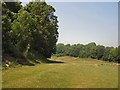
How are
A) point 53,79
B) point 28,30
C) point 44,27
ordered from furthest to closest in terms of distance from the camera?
point 44,27, point 28,30, point 53,79

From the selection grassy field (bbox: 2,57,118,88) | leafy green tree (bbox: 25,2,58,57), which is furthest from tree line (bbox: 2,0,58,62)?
grassy field (bbox: 2,57,118,88)

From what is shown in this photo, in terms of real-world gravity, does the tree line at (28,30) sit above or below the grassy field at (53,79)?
above

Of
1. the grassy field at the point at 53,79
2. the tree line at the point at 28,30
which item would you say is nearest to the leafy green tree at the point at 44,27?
the tree line at the point at 28,30

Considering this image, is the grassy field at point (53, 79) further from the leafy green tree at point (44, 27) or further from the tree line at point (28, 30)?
the leafy green tree at point (44, 27)

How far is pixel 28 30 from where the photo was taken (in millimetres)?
72250

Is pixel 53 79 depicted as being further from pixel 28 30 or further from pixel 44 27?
pixel 44 27

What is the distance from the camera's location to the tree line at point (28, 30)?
59.7 m

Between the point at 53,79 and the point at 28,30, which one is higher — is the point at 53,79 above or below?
below

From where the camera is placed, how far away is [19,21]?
234 feet

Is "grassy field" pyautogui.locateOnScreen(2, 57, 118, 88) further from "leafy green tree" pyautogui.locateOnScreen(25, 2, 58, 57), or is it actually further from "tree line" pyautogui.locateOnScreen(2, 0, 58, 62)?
"leafy green tree" pyautogui.locateOnScreen(25, 2, 58, 57)

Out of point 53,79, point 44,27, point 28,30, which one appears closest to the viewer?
point 53,79

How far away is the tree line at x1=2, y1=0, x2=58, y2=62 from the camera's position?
59.7 meters

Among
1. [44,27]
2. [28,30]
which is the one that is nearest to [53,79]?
[28,30]

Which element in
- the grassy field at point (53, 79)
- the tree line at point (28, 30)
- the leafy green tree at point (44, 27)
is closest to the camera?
the grassy field at point (53, 79)
